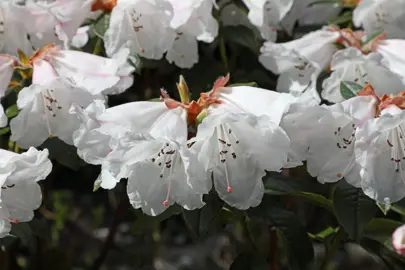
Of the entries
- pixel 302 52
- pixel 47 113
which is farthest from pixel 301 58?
pixel 47 113

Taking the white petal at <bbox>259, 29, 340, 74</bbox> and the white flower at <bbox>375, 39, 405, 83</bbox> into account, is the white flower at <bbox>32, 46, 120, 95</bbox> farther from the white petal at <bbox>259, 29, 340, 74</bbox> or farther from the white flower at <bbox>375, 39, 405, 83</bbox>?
the white flower at <bbox>375, 39, 405, 83</bbox>

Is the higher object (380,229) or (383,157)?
(383,157)

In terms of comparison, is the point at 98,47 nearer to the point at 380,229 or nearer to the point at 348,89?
the point at 348,89

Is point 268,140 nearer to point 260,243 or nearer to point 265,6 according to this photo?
point 265,6

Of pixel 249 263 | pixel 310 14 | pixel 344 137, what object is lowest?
pixel 249 263

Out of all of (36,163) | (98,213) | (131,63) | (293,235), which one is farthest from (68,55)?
→ (98,213)

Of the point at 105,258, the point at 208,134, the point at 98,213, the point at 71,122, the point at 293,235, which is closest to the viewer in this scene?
the point at 208,134
